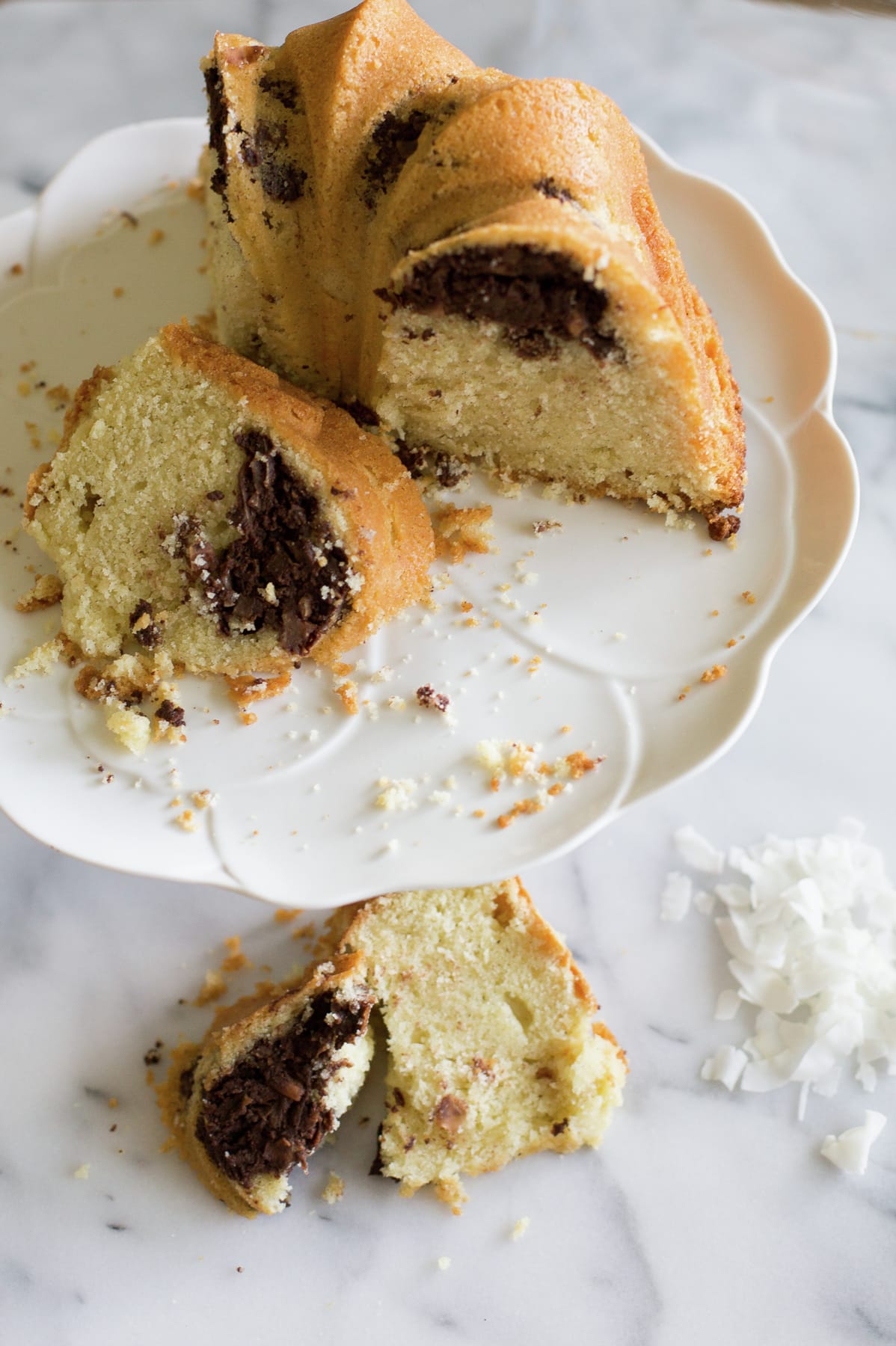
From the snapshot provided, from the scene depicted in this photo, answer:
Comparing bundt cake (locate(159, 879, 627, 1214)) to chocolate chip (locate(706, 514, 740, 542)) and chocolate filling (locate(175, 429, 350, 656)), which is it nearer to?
chocolate filling (locate(175, 429, 350, 656))

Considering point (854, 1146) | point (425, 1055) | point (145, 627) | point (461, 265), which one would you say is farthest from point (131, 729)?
point (854, 1146)

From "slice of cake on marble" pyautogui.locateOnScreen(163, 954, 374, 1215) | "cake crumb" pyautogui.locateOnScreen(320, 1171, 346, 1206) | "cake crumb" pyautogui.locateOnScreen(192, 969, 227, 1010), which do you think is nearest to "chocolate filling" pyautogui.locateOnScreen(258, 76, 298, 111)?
"slice of cake on marble" pyautogui.locateOnScreen(163, 954, 374, 1215)

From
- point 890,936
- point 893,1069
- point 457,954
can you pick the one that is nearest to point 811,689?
point 890,936

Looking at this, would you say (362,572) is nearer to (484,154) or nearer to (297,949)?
(484,154)

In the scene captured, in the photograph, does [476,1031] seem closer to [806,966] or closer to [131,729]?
[806,966]

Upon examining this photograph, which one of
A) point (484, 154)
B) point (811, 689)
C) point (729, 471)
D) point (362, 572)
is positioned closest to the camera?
point (484, 154)
